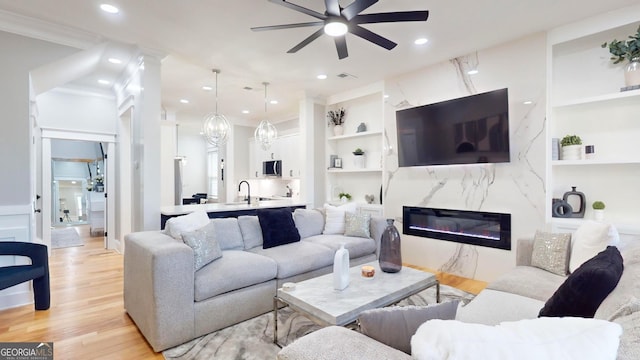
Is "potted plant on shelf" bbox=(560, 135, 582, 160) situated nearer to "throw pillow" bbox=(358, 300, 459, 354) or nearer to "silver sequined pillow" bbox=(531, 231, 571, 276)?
"silver sequined pillow" bbox=(531, 231, 571, 276)

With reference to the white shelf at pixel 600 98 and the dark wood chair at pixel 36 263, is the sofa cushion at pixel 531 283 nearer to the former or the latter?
the white shelf at pixel 600 98

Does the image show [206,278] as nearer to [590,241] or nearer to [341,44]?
[341,44]

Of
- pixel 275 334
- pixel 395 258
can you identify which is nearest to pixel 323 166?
pixel 395 258

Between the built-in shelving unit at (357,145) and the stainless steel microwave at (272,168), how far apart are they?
167cm

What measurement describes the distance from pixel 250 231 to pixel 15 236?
2423 mm

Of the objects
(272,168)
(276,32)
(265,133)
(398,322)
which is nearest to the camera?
(398,322)

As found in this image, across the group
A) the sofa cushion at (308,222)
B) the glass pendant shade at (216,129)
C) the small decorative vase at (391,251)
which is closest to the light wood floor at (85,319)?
the small decorative vase at (391,251)

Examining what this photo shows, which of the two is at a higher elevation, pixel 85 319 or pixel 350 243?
pixel 350 243

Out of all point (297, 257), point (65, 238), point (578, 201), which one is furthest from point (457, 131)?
point (65, 238)

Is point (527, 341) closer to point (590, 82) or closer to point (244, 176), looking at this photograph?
point (590, 82)

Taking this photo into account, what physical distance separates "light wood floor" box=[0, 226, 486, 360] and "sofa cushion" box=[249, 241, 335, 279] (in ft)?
4.07

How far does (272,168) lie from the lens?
7477 mm

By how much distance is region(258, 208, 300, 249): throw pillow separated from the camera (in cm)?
358

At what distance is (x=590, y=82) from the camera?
332cm
